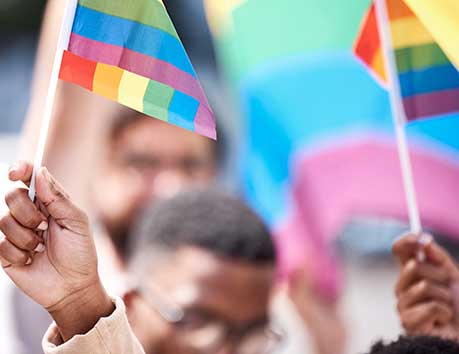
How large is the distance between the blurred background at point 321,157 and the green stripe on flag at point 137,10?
2062 mm

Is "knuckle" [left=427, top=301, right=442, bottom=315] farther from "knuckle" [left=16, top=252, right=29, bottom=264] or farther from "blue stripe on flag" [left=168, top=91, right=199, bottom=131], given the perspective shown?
"knuckle" [left=16, top=252, right=29, bottom=264]

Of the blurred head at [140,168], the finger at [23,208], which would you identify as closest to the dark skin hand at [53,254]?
the finger at [23,208]

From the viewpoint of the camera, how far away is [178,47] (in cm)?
265

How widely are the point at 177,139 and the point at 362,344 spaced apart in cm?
113

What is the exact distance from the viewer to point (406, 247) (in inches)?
130

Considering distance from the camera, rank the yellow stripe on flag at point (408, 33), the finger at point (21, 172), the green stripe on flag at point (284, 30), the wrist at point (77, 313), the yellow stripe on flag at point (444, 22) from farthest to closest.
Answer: the green stripe on flag at point (284, 30) → the yellow stripe on flag at point (408, 33) → the yellow stripe on flag at point (444, 22) → the wrist at point (77, 313) → the finger at point (21, 172)

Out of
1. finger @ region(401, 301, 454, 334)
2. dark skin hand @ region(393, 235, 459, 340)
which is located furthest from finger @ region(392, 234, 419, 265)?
finger @ region(401, 301, 454, 334)

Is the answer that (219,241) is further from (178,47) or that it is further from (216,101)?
(216,101)

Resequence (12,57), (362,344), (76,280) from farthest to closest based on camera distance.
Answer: (12,57), (362,344), (76,280)

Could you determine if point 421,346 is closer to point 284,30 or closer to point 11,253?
point 11,253

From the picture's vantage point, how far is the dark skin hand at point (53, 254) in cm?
246

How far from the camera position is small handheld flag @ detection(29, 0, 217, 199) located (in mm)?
2645

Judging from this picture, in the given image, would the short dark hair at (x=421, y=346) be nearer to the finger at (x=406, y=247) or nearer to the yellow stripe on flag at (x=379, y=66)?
the finger at (x=406, y=247)

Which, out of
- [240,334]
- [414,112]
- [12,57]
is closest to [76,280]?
[414,112]
